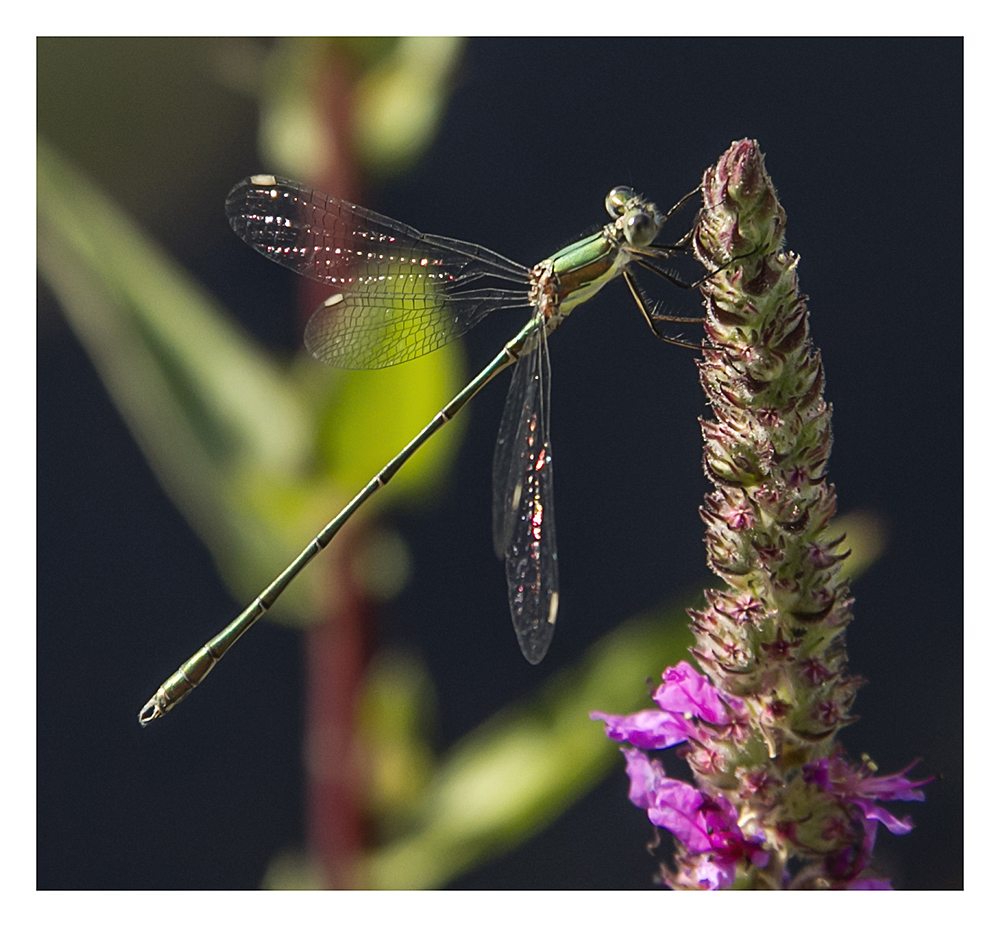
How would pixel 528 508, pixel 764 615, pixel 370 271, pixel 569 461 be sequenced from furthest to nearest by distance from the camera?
pixel 569 461, pixel 370 271, pixel 528 508, pixel 764 615

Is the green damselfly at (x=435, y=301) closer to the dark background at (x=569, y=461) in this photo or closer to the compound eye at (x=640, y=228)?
the compound eye at (x=640, y=228)

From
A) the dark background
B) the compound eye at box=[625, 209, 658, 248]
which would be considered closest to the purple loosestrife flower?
the compound eye at box=[625, 209, 658, 248]

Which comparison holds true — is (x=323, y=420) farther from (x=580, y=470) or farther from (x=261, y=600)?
(x=580, y=470)

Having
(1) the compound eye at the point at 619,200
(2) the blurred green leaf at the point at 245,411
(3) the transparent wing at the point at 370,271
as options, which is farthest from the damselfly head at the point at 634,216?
(2) the blurred green leaf at the point at 245,411

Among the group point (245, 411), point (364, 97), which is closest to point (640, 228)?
point (364, 97)

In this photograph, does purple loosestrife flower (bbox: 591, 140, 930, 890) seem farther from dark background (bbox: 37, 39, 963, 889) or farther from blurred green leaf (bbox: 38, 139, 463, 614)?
dark background (bbox: 37, 39, 963, 889)

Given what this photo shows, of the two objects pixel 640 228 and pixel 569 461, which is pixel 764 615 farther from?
pixel 569 461
